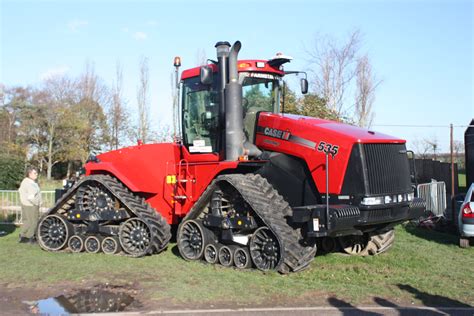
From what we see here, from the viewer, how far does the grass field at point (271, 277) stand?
6414 mm

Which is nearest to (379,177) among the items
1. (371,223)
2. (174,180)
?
(371,223)

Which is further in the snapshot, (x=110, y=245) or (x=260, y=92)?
(x=110, y=245)

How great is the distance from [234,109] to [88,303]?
12.6 feet

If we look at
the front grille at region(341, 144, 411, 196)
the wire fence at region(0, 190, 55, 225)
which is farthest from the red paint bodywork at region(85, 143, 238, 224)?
the wire fence at region(0, 190, 55, 225)

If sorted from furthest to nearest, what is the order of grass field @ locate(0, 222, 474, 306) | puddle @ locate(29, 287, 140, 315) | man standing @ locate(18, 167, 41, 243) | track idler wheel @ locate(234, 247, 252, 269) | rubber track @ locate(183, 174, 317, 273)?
1. man standing @ locate(18, 167, 41, 243)
2. track idler wheel @ locate(234, 247, 252, 269)
3. rubber track @ locate(183, 174, 317, 273)
4. grass field @ locate(0, 222, 474, 306)
5. puddle @ locate(29, 287, 140, 315)

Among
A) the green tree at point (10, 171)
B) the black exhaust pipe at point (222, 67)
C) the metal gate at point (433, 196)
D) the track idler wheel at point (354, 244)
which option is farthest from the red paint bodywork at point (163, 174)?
the green tree at point (10, 171)

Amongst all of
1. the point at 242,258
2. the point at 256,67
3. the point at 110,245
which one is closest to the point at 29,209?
the point at 110,245

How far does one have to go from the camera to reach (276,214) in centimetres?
766

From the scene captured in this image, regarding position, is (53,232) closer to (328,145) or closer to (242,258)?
(242,258)

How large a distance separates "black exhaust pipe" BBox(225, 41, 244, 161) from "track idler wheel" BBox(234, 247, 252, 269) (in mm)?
1565

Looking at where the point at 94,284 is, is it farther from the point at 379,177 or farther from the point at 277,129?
the point at 379,177

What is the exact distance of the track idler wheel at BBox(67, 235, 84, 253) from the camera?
991 cm

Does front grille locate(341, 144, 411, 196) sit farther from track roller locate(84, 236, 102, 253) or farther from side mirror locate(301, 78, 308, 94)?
track roller locate(84, 236, 102, 253)

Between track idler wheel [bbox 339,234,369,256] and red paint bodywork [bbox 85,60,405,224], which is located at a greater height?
red paint bodywork [bbox 85,60,405,224]
